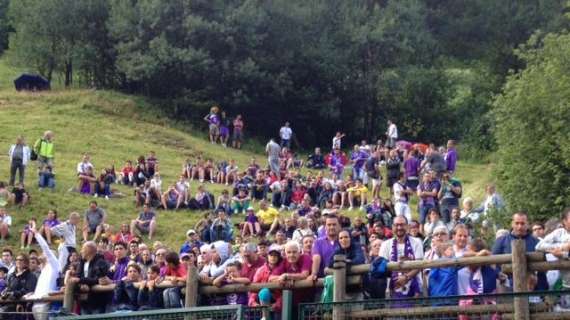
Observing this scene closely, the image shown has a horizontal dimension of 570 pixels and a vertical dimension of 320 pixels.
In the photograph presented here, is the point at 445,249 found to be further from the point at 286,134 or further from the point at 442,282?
the point at 286,134

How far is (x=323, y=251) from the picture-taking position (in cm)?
1441

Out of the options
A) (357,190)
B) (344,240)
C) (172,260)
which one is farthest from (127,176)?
(344,240)

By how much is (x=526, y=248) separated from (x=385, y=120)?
46131mm

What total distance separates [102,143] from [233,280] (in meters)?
33.0

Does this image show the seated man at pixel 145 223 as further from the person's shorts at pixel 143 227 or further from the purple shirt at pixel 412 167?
the purple shirt at pixel 412 167

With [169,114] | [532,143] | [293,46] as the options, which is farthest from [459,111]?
[532,143]

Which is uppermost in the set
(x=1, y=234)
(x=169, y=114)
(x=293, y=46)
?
(x=293, y=46)

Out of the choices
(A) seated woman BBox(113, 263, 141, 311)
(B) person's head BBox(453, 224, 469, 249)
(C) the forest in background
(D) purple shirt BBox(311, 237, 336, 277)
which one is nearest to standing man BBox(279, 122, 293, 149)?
(C) the forest in background

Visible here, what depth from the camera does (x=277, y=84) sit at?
5650cm

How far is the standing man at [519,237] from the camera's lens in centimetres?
1345

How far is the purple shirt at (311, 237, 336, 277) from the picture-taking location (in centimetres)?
1418

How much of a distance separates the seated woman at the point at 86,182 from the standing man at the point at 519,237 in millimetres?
24281

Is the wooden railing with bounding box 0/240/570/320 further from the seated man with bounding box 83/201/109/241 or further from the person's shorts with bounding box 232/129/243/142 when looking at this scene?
the person's shorts with bounding box 232/129/243/142

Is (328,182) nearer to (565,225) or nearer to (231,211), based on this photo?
(231,211)
